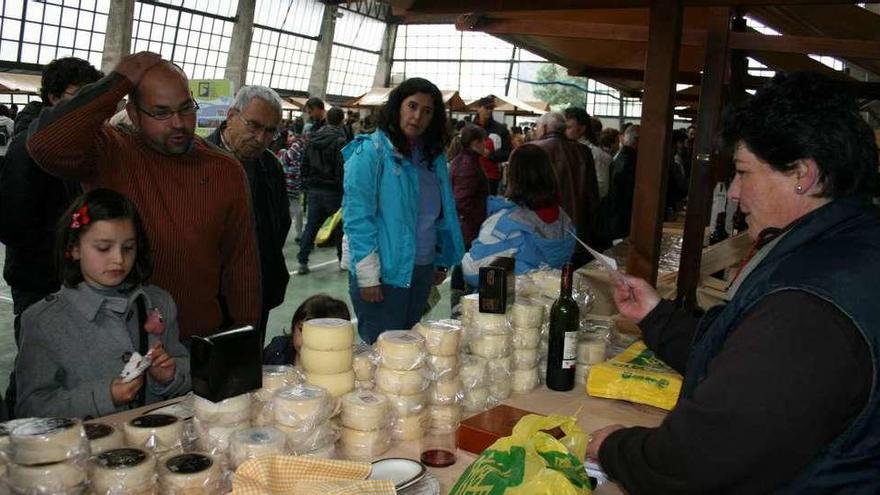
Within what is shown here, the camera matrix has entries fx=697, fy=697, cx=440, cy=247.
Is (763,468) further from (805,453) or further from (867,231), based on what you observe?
(867,231)

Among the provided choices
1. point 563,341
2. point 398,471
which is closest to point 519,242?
point 563,341

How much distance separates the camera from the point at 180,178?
224cm

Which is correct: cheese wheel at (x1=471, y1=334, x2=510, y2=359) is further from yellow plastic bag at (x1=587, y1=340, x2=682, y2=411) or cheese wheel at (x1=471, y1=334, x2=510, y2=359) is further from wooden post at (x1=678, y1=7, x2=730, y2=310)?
wooden post at (x1=678, y1=7, x2=730, y2=310)

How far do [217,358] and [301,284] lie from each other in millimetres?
5614

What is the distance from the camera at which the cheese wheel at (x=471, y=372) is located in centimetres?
189

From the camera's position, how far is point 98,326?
1925 millimetres

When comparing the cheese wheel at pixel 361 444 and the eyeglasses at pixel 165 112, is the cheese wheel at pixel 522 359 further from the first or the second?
the eyeglasses at pixel 165 112

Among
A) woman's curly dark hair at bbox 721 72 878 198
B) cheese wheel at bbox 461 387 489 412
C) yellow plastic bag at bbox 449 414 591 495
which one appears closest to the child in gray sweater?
cheese wheel at bbox 461 387 489 412

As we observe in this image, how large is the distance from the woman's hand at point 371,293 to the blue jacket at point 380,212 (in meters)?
0.02

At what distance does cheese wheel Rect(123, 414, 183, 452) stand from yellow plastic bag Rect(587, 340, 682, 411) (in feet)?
3.89

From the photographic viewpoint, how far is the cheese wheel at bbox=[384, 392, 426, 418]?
65.7 inches

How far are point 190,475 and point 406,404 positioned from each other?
1.82 feet

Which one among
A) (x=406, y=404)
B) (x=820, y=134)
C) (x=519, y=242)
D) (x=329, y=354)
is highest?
(x=820, y=134)

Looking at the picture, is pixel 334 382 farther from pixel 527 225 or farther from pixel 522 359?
pixel 527 225
